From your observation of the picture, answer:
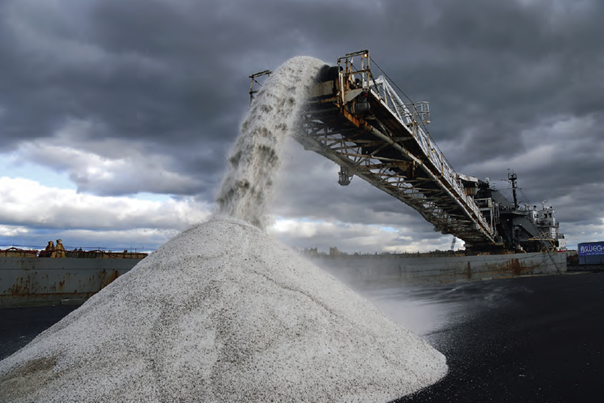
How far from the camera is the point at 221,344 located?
10.2 feet

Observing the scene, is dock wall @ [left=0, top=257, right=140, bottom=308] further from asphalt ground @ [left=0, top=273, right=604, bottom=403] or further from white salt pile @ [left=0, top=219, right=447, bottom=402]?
white salt pile @ [left=0, top=219, right=447, bottom=402]

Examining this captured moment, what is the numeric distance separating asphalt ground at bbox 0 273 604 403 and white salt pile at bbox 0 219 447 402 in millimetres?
419

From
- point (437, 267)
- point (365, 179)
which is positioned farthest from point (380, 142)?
point (437, 267)

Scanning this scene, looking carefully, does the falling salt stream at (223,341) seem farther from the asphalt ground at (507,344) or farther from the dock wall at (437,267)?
the dock wall at (437,267)

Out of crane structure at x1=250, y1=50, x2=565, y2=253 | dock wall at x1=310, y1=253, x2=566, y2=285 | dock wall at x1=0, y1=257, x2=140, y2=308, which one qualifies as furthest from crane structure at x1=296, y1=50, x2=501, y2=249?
dock wall at x1=0, y1=257, x2=140, y2=308

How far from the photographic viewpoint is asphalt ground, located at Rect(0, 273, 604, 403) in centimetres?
324

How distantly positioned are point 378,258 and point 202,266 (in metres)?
14.9

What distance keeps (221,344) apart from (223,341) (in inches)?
1.3

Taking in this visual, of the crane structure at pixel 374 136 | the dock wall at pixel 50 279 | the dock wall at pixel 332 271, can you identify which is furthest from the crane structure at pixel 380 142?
the dock wall at pixel 50 279

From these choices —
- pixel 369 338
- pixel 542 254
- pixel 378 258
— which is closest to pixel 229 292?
pixel 369 338

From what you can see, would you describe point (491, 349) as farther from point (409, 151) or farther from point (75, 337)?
point (409, 151)

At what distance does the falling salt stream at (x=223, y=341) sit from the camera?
2.88m

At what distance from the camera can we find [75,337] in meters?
3.54

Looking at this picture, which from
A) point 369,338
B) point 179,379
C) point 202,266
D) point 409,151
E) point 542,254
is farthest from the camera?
point 542,254
